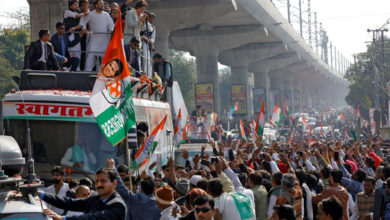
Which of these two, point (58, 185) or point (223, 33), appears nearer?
point (58, 185)

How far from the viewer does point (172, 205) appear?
7039mm

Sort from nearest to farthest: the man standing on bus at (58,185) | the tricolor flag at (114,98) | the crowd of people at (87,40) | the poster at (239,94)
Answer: the tricolor flag at (114,98), the man standing on bus at (58,185), the crowd of people at (87,40), the poster at (239,94)

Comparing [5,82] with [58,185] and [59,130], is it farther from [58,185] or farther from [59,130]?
[58,185]

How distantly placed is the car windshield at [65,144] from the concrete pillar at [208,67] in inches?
1715

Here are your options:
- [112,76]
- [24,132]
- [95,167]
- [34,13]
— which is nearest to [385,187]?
[112,76]

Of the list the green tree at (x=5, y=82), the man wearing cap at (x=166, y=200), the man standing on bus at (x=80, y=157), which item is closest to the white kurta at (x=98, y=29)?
the man standing on bus at (x=80, y=157)

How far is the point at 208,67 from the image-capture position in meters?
55.4

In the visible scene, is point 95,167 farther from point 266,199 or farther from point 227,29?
point 227,29

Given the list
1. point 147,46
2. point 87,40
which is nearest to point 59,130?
point 87,40

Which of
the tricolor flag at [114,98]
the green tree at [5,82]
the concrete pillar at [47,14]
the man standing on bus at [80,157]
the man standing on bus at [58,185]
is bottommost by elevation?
the man standing on bus at [58,185]

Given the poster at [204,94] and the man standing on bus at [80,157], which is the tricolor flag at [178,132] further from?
the poster at [204,94]

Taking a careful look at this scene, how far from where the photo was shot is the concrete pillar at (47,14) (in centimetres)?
2475

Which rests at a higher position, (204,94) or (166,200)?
(204,94)

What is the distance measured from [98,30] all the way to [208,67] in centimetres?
4201
